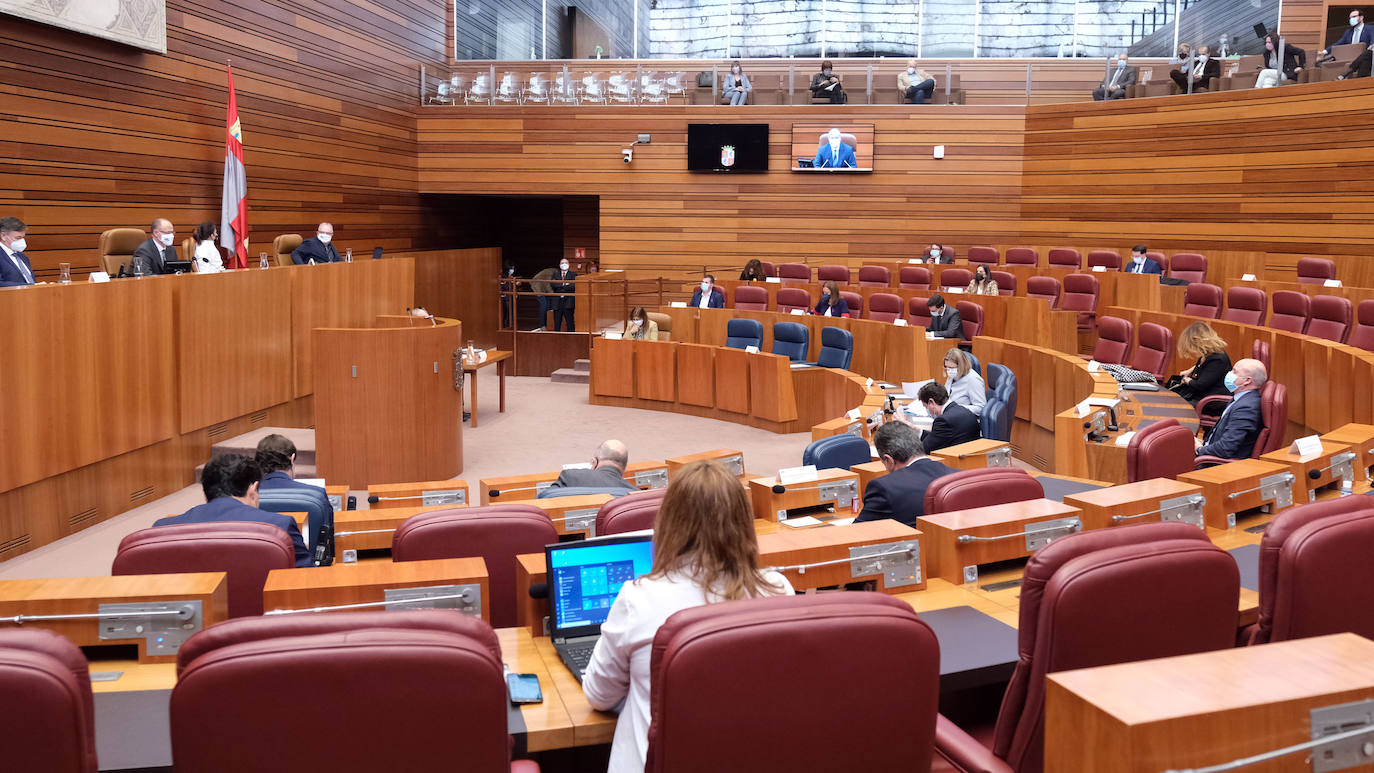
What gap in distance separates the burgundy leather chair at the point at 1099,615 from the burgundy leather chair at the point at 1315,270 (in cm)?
989

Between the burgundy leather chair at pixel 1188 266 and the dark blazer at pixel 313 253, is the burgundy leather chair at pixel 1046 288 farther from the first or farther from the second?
the dark blazer at pixel 313 253

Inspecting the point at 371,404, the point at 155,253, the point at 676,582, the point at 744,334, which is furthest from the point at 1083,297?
the point at 676,582

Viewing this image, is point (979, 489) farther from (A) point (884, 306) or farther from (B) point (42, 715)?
(A) point (884, 306)

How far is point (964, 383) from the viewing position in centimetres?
676

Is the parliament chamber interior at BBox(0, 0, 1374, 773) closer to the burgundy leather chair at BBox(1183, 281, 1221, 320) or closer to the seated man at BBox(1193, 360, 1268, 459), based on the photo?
the seated man at BBox(1193, 360, 1268, 459)

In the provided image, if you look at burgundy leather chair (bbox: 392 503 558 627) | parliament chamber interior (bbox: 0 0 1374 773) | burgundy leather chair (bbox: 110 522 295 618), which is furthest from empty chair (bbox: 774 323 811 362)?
burgundy leather chair (bbox: 110 522 295 618)

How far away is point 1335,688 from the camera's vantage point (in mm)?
1408

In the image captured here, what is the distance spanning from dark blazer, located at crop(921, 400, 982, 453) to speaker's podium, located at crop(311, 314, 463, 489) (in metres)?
3.37

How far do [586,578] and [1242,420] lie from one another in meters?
3.98

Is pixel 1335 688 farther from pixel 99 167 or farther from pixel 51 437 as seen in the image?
pixel 99 167

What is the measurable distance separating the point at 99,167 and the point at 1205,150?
11.5 meters

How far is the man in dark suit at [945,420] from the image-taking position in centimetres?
607

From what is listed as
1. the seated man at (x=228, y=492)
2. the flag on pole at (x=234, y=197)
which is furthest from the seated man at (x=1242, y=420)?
the flag on pole at (x=234, y=197)

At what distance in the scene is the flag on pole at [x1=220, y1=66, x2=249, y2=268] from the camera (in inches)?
387
